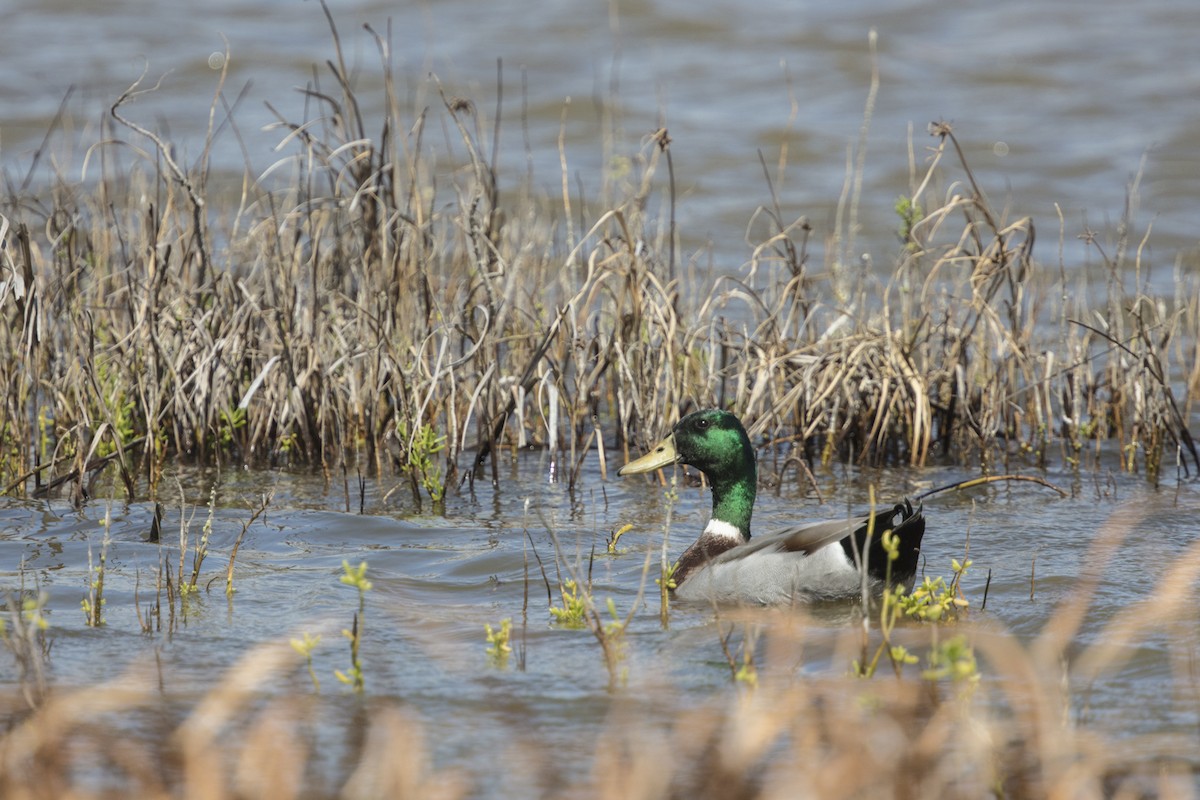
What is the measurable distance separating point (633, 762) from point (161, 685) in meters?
1.40

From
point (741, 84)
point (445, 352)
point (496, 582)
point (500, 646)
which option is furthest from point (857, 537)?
point (741, 84)

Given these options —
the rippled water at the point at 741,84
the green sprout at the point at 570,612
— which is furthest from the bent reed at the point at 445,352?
the rippled water at the point at 741,84

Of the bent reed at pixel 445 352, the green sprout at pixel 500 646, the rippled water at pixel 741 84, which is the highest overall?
the rippled water at pixel 741 84

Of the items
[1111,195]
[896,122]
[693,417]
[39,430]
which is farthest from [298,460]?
[896,122]

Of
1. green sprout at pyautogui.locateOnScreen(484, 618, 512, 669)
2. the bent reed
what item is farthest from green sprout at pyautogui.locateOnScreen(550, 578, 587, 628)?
the bent reed

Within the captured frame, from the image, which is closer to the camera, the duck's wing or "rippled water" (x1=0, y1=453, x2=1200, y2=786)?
"rippled water" (x1=0, y1=453, x2=1200, y2=786)

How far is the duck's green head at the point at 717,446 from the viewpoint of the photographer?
6246 millimetres

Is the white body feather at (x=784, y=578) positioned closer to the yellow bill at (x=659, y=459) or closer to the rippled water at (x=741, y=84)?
the yellow bill at (x=659, y=459)

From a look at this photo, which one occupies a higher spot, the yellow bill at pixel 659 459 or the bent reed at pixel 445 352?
the bent reed at pixel 445 352

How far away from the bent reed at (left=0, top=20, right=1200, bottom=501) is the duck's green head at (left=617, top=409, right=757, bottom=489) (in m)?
0.91

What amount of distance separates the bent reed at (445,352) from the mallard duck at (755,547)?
103 centimetres

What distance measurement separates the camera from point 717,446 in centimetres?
625

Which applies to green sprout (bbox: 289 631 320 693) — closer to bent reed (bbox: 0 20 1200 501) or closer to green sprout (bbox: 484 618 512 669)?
green sprout (bbox: 484 618 512 669)

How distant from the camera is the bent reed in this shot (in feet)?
23.4
